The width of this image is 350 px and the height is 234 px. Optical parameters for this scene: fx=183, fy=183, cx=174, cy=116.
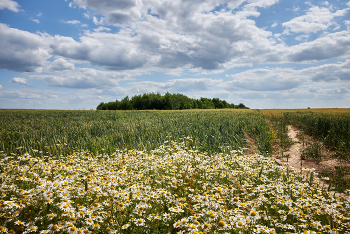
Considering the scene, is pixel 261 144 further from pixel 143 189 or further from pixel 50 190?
pixel 50 190

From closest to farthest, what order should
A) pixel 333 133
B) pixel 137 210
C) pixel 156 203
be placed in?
pixel 137 210, pixel 156 203, pixel 333 133

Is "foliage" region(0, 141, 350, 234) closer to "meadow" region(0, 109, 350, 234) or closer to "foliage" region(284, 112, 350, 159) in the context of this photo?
"meadow" region(0, 109, 350, 234)

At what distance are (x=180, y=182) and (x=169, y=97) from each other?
301ft

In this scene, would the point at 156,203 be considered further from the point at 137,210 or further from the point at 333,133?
the point at 333,133

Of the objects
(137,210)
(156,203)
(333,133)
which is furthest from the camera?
(333,133)

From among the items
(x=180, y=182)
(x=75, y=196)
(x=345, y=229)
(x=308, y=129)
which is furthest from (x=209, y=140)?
(x=308, y=129)

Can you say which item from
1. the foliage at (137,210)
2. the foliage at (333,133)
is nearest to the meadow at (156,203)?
the foliage at (137,210)

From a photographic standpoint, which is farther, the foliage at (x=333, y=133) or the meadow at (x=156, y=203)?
the foliage at (x=333, y=133)

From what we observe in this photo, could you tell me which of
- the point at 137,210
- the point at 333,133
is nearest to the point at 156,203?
the point at 137,210

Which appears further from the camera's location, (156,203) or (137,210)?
(156,203)

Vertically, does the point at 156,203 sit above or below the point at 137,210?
below

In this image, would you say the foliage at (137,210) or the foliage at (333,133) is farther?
the foliage at (333,133)

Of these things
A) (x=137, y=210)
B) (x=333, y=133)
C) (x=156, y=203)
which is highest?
(x=333, y=133)

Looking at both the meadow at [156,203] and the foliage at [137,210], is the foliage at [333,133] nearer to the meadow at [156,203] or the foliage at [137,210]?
the meadow at [156,203]
